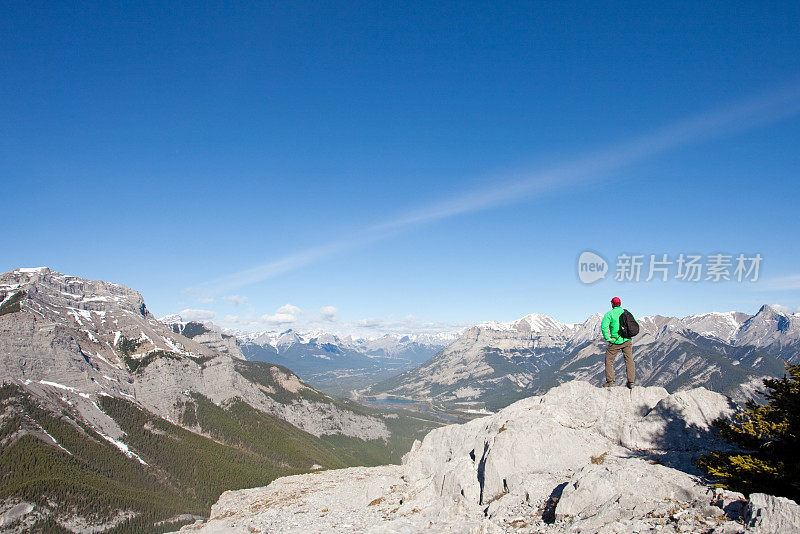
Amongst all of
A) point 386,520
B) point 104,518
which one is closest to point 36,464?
point 104,518

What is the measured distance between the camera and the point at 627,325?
81.1 ft

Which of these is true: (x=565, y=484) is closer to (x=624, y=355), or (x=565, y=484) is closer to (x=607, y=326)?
(x=624, y=355)

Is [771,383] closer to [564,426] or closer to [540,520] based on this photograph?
[540,520]

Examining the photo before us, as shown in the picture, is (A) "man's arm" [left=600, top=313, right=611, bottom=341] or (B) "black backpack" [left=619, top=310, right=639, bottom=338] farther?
(A) "man's arm" [left=600, top=313, right=611, bottom=341]

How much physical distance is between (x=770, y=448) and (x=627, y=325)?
29.4 ft

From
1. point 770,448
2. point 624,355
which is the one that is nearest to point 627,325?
point 624,355

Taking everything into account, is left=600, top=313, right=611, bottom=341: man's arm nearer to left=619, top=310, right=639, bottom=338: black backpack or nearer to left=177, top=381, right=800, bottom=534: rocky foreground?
left=619, top=310, right=639, bottom=338: black backpack

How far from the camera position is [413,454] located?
146ft

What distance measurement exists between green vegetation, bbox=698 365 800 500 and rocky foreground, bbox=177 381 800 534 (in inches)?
51.6

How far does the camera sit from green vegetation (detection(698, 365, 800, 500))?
15023mm

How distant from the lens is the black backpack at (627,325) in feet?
80.3

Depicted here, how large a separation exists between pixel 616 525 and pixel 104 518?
215 meters

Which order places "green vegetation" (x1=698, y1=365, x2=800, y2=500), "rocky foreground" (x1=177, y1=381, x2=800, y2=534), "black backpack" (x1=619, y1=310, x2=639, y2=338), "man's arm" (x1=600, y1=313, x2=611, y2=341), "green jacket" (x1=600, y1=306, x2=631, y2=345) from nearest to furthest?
"green vegetation" (x1=698, y1=365, x2=800, y2=500) → "rocky foreground" (x1=177, y1=381, x2=800, y2=534) → "black backpack" (x1=619, y1=310, x2=639, y2=338) → "man's arm" (x1=600, y1=313, x2=611, y2=341) → "green jacket" (x1=600, y1=306, x2=631, y2=345)

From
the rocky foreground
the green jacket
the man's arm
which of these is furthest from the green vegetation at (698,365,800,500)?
the man's arm
